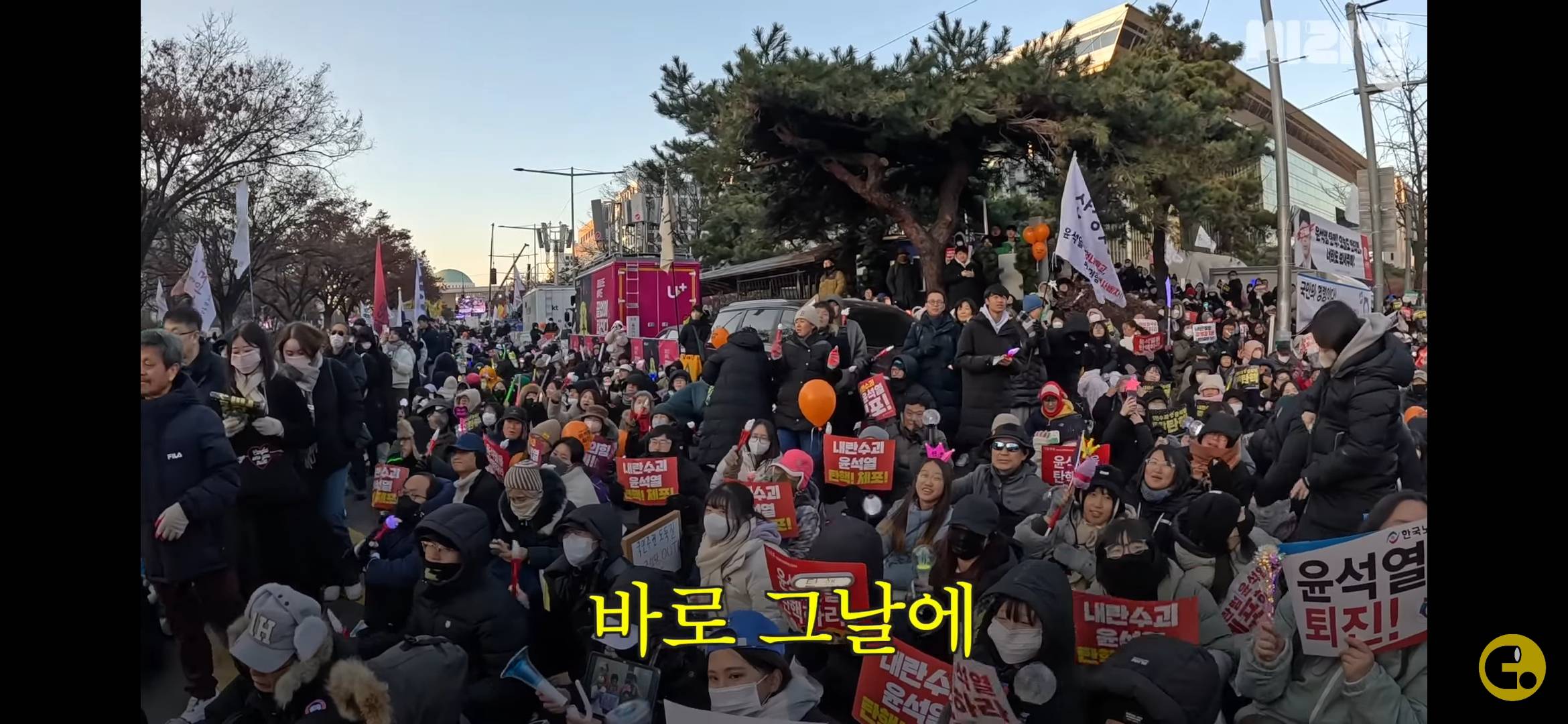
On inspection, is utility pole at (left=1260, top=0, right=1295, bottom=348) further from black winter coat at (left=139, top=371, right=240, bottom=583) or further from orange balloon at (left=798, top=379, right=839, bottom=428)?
black winter coat at (left=139, top=371, right=240, bottom=583)

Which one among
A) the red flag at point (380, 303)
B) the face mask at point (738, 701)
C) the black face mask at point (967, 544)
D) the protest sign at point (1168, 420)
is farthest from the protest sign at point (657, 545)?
the red flag at point (380, 303)

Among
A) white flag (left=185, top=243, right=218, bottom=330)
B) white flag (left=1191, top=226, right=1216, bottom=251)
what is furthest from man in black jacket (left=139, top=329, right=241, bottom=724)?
white flag (left=1191, top=226, right=1216, bottom=251)

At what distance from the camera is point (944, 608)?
3.62 m

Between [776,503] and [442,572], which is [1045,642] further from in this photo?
[442,572]

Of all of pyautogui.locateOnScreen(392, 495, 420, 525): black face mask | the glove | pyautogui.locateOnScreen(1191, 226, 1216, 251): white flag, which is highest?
pyautogui.locateOnScreen(1191, 226, 1216, 251): white flag

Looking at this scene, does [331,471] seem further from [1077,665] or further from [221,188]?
[221,188]

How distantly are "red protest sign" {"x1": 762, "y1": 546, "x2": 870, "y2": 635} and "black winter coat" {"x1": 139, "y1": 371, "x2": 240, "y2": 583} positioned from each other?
2314mm

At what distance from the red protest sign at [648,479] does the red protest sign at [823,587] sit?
171cm

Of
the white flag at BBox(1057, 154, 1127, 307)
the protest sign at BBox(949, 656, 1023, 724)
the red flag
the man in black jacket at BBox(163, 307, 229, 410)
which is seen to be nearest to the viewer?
the protest sign at BBox(949, 656, 1023, 724)

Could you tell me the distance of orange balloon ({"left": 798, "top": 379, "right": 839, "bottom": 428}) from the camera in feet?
20.7

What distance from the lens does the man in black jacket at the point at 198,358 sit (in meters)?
4.80

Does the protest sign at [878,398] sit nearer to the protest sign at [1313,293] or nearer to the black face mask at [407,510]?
the black face mask at [407,510]

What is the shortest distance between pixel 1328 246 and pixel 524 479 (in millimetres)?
8028

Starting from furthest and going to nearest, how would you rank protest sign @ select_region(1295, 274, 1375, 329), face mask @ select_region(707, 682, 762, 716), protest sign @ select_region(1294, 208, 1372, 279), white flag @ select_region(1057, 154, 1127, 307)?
protest sign @ select_region(1294, 208, 1372, 279) → white flag @ select_region(1057, 154, 1127, 307) → protest sign @ select_region(1295, 274, 1375, 329) → face mask @ select_region(707, 682, 762, 716)
